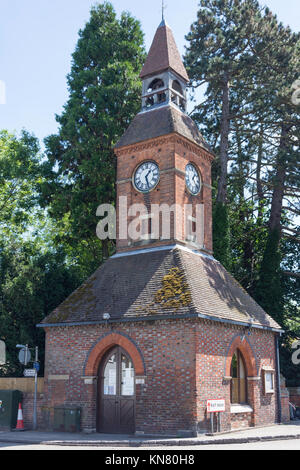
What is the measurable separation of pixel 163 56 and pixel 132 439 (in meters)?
16.9

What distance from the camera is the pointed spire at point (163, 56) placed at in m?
24.8

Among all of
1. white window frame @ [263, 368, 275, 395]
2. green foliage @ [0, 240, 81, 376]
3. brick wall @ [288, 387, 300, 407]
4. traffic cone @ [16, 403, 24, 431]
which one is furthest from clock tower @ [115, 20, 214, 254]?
brick wall @ [288, 387, 300, 407]

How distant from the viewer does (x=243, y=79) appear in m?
30.6

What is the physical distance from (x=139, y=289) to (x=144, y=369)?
3040mm

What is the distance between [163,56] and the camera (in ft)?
82.2

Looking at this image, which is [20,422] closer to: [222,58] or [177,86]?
[177,86]

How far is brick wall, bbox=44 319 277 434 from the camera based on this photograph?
666 inches

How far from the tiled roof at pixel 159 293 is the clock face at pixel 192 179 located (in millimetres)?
3004

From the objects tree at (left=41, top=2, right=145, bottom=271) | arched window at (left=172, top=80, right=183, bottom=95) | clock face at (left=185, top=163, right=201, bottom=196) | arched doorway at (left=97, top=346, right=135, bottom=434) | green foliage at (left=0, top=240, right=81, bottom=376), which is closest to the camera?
arched doorway at (left=97, top=346, right=135, bottom=434)

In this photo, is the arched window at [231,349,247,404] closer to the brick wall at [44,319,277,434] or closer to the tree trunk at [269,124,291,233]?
the brick wall at [44,319,277,434]

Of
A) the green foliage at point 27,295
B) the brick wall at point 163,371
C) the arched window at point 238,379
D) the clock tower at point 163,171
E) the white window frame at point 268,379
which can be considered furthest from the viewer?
the green foliage at point 27,295

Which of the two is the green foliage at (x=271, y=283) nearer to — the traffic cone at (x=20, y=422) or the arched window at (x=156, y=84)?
the arched window at (x=156, y=84)

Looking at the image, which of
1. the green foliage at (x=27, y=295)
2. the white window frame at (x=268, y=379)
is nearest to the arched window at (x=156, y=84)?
the green foliage at (x=27, y=295)
